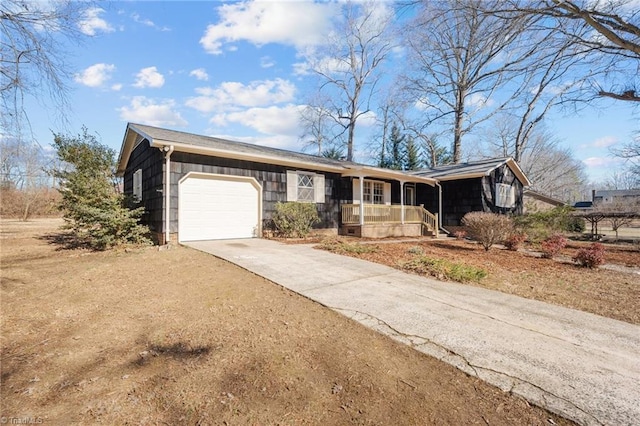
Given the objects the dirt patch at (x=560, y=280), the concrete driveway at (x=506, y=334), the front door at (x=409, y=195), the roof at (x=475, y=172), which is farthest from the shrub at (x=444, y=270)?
the front door at (x=409, y=195)

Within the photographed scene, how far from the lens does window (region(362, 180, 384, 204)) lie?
584 inches

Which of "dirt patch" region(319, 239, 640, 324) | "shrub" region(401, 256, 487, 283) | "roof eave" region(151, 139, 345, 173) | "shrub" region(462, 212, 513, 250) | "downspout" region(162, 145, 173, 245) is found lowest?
"dirt patch" region(319, 239, 640, 324)

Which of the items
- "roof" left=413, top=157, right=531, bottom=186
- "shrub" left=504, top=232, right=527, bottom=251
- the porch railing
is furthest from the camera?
"roof" left=413, top=157, right=531, bottom=186

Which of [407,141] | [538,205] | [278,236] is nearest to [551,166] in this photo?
[538,205]

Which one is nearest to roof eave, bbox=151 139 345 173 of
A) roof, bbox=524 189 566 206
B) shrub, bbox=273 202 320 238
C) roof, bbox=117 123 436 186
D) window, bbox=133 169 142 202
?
roof, bbox=117 123 436 186

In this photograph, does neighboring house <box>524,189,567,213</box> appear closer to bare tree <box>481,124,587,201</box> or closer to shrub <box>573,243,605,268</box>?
bare tree <box>481,124,587,201</box>

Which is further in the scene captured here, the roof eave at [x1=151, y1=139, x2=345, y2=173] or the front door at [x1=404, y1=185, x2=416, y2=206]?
the front door at [x1=404, y1=185, x2=416, y2=206]

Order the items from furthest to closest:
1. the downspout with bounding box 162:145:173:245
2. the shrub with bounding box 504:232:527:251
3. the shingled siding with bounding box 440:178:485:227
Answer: the shingled siding with bounding box 440:178:485:227
the shrub with bounding box 504:232:527:251
the downspout with bounding box 162:145:173:245

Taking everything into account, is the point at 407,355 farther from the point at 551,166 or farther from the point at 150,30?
the point at 551,166

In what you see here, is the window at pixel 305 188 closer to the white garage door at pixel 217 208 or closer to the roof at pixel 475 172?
the white garage door at pixel 217 208

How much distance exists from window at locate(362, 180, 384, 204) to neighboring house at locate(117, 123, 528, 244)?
2.1 inches

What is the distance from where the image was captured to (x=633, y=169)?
16.6m

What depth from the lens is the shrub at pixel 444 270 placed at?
216 inches

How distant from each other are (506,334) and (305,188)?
9.72 m
